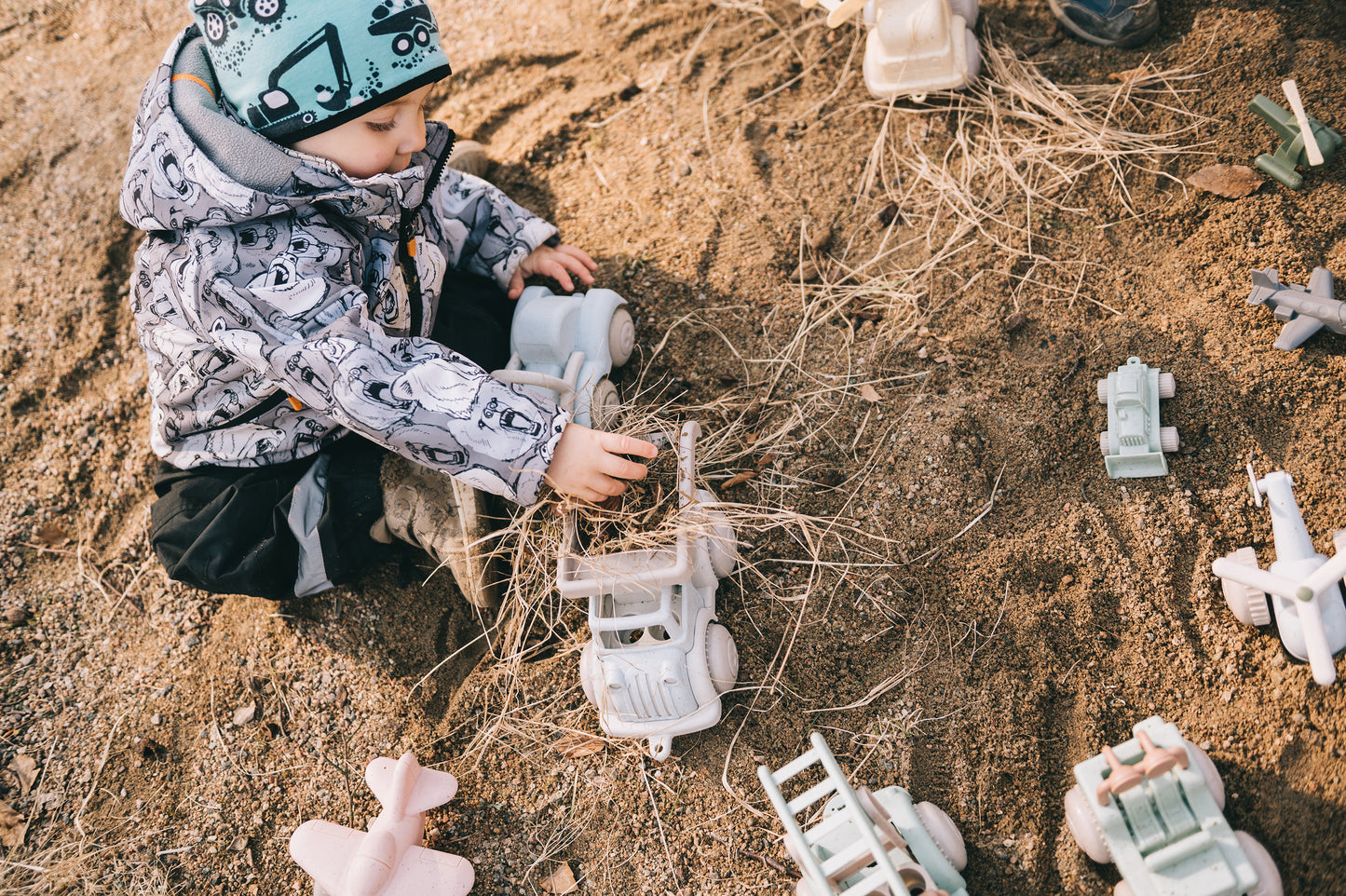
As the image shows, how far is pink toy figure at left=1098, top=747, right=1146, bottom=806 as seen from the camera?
5.01 ft

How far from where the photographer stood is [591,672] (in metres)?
1.95

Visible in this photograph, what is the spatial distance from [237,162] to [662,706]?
1.39m

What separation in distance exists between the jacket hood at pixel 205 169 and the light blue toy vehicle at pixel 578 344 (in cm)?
49

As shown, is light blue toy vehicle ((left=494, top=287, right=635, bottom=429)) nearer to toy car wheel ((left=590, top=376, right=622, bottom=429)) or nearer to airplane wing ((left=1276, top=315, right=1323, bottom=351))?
toy car wheel ((left=590, top=376, right=622, bottom=429))

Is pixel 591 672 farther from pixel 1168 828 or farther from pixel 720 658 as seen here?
pixel 1168 828

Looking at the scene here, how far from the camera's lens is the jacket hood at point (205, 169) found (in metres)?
1.77

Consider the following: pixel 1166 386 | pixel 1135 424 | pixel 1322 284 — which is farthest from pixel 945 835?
pixel 1322 284

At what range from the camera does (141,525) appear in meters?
2.48

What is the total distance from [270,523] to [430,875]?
884 mm

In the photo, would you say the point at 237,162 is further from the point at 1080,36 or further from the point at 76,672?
the point at 1080,36

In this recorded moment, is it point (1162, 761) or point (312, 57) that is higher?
point (312, 57)

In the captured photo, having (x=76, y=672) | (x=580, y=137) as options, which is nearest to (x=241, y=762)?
(x=76, y=672)

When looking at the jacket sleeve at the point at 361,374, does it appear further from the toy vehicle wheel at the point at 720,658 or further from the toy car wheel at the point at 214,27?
the toy vehicle wheel at the point at 720,658

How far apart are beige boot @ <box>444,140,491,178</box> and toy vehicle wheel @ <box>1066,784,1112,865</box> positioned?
2.30 meters
